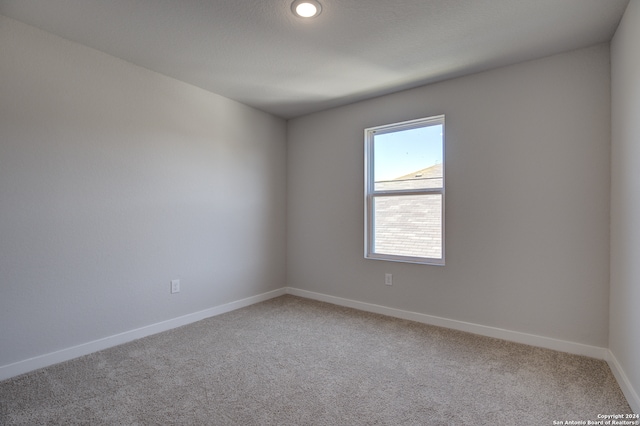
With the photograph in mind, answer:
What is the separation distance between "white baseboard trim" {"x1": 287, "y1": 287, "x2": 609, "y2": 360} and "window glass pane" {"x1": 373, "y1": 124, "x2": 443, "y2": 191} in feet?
4.28

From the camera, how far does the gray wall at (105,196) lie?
2.10 metres

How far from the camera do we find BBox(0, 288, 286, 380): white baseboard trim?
6.82 ft

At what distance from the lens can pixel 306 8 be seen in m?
1.93

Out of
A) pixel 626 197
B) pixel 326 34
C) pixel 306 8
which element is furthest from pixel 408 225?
pixel 306 8

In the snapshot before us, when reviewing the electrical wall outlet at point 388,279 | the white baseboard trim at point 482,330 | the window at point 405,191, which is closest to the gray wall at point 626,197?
the white baseboard trim at point 482,330

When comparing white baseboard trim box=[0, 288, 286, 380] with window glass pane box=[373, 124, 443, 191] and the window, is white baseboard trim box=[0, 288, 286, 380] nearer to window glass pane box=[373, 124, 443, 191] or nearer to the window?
the window

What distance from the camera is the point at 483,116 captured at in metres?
2.77

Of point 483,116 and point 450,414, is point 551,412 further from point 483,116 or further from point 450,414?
point 483,116

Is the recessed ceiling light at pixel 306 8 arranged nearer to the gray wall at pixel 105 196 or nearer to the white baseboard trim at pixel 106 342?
the gray wall at pixel 105 196

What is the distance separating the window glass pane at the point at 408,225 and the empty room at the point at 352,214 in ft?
0.08

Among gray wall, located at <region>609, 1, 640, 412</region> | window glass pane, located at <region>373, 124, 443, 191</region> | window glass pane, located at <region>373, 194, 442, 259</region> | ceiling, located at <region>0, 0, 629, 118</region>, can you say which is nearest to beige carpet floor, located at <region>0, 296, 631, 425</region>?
gray wall, located at <region>609, 1, 640, 412</region>

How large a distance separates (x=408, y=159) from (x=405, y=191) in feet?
1.11

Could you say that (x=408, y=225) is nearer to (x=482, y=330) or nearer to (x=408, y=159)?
(x=408, y=159)

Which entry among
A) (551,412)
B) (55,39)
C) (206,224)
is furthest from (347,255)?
(55,39)
